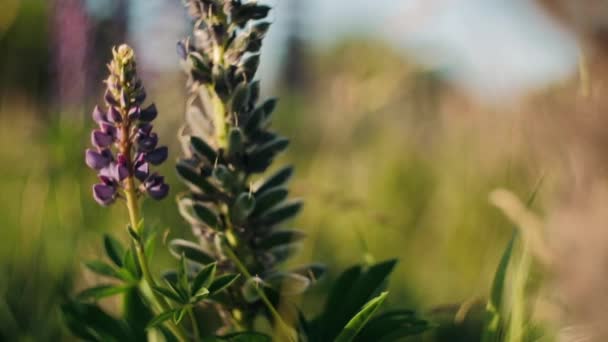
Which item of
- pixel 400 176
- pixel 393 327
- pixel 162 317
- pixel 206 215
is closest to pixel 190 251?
pixel 206 215

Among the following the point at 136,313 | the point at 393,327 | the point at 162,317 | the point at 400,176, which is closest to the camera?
the point at 162,317

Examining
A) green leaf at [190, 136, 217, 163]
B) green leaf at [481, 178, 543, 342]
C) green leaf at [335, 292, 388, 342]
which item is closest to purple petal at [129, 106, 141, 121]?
green leaf at [190, 136, 217, 163]

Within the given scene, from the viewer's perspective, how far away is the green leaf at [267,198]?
3.19ft

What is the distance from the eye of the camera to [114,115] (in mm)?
818

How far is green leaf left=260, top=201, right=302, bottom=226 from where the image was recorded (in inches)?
38.7

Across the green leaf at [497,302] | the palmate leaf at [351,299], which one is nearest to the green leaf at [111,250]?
the palmate leaf at [351,299]

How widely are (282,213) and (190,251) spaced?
0.42 ft

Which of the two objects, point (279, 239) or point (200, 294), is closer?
point (200, 294)

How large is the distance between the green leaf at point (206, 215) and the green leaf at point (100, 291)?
0.15 metres

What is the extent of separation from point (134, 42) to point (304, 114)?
11.6 feet

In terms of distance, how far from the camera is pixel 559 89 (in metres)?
1.08

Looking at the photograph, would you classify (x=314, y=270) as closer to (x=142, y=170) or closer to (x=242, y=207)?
(x=242, y=207)

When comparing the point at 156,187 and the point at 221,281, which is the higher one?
the point at 156,187

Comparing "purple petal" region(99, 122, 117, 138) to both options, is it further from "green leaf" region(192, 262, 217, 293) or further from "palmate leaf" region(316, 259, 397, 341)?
"palmate leaf" region(316, 259, 397, 341)
